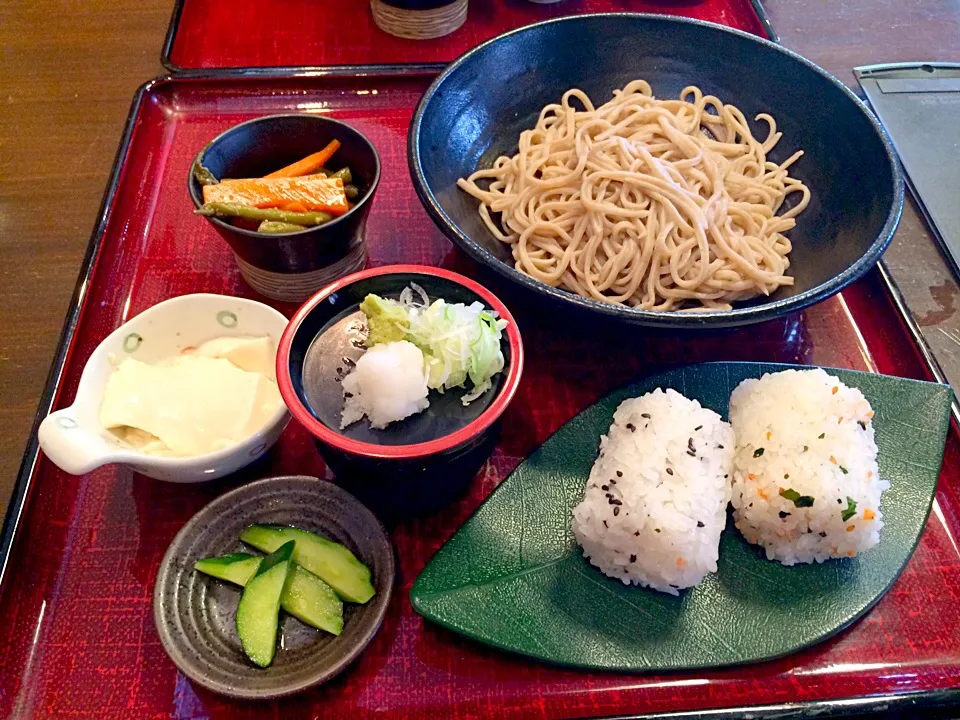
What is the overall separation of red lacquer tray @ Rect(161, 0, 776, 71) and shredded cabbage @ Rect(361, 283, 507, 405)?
165 cm

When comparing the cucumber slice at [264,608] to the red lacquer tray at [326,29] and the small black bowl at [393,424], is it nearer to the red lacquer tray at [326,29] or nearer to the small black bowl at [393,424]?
the small black bowl at [393,424]

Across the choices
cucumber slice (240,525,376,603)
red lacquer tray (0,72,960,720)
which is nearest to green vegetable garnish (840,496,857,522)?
red lacquer tray (0,72,960,720)

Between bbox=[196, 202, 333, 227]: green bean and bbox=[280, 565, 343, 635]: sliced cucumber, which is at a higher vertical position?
bbox=[196, 202, 333, 227]: green bean

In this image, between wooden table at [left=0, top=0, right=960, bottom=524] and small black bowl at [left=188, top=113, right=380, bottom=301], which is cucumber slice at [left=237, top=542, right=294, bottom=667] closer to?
small black bowl at [left=188, top=113, right=380, bottom=301]

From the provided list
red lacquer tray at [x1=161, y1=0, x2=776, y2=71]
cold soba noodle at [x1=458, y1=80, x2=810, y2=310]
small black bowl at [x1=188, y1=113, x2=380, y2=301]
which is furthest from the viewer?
red lacquer tray at [x1=161, y1=0, x2=776, y2=71]

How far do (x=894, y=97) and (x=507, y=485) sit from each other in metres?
2.41

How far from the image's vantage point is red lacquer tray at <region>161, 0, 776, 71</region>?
107 inches

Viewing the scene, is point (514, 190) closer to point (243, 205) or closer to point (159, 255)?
point (243, 205)

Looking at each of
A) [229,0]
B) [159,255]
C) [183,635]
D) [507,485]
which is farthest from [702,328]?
[229,0]

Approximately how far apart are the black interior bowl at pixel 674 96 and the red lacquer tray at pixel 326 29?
0.65m

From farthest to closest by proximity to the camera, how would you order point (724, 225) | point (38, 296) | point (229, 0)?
point (229, 0) → point (38, 296) → point (724, 225)

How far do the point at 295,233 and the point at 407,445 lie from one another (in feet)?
2.33

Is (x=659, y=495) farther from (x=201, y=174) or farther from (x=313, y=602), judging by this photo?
(x=201, y=174)

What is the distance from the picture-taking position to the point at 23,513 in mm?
1539
